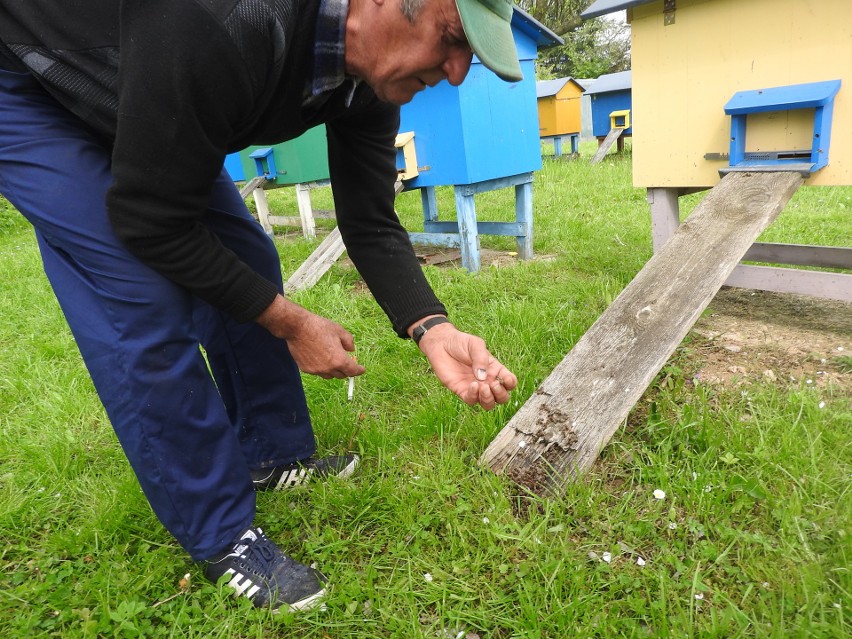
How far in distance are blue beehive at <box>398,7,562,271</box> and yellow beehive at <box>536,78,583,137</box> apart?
7136 mm

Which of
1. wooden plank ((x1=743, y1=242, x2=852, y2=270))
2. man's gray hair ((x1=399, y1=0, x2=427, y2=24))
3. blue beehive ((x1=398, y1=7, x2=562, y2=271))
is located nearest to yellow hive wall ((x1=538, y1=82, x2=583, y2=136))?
blue beehive ((x1=398, y1=7, x2=562, y2=271))

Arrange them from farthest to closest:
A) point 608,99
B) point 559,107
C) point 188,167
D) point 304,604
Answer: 1. point 608,99
2. point 559,107
3. point 304,604
4. point 188,167

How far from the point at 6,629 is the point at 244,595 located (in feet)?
1.94

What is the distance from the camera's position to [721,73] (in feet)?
8.54

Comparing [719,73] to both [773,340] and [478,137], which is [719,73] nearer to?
[773,340]

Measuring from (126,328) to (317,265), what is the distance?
2.74 m

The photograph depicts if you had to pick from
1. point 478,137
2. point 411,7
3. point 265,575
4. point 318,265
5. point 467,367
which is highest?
point 411,7

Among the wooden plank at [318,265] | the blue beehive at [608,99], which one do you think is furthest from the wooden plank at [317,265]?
the blue beehive at [608,99]

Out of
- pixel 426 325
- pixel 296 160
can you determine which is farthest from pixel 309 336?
pixel 296 160

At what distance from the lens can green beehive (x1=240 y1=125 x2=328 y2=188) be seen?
531 centimetres

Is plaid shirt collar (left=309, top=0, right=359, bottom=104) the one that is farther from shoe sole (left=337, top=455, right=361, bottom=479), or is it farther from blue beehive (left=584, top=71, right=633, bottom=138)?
blue beehive (left=584, top=71, right=633, bottom=138)

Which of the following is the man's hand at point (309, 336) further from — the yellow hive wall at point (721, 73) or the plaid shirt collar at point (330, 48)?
the yellow hive wall at point (721, 73)

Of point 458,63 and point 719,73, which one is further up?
point 458,63

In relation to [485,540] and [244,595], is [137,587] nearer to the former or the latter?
[244,595]
